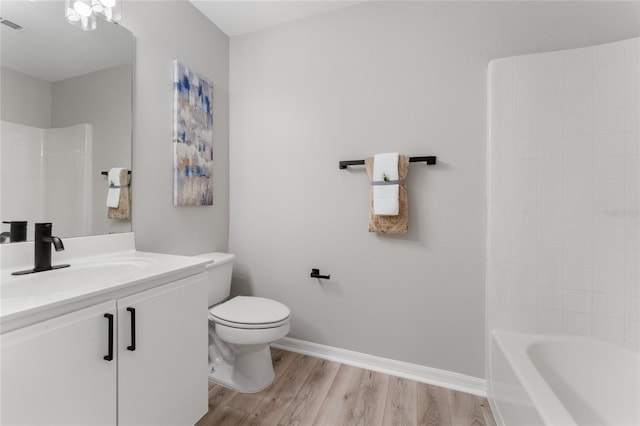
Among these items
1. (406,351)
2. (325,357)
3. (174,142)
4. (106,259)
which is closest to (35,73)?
(174,142)

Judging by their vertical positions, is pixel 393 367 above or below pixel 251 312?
below

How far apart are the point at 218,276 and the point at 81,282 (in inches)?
32.2

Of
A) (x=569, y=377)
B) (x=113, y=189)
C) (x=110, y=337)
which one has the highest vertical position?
(x=113, y=189)

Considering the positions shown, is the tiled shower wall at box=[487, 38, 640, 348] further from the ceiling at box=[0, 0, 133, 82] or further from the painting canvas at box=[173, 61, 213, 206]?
the ceiling at box=[0, 0, 133, 82]

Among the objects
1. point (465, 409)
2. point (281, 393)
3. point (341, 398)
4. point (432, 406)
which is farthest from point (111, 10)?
point (465, 409)

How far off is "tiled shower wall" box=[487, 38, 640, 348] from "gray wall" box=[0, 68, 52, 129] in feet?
7.10

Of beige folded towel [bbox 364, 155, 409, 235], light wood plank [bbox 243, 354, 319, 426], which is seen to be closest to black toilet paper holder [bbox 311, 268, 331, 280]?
beige folded towel [bbox 364, 155, 409, 235]

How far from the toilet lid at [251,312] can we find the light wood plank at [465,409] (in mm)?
1020

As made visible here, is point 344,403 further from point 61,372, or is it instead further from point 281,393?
point 61,372

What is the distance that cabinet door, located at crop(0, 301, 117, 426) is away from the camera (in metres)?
0.66

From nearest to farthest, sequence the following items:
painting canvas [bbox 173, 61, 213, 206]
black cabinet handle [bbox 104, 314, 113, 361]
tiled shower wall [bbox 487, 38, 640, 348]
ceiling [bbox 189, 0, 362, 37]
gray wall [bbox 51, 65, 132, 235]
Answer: black cabinet handle [bbox 104, 314, 113, 361], gray wall [bbox 51, 65, 132, 235], tiled shower wall [bbox 487, 38, 640, 348], painting canvas [bbox 173, 61, 213, 206], ceiling [bbox 189, 0, 362, 37]

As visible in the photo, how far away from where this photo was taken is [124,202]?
4.79 ft

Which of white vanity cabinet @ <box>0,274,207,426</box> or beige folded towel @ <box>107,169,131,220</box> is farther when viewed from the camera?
beige folded towel @ <box>107,169,131,220</box>

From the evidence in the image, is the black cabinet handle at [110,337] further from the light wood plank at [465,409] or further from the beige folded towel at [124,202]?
the light wood plank at [465,409]
